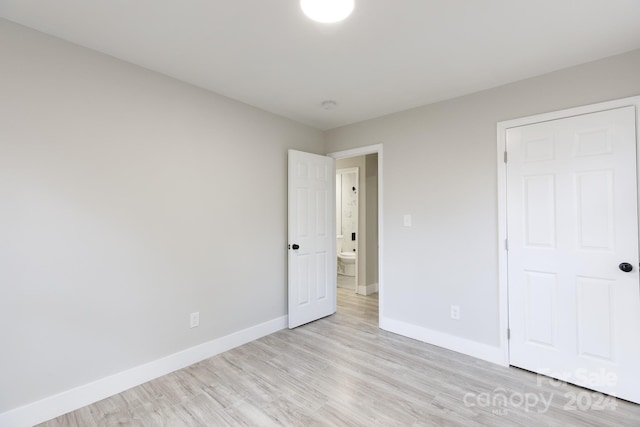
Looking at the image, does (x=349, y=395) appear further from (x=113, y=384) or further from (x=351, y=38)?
(x=351, y=38)

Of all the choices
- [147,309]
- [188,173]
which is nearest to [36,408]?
[147,309]

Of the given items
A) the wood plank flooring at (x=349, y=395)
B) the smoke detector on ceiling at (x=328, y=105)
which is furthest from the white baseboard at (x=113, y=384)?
the smoke detector on ceiling at (x=328, y=105)

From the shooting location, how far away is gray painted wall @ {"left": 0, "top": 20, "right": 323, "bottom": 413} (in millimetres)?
1769

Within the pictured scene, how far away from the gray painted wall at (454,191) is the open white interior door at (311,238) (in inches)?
30.8

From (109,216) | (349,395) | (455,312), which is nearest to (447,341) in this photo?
(455,312)

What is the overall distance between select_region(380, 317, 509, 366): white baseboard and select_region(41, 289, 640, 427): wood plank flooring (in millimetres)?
76

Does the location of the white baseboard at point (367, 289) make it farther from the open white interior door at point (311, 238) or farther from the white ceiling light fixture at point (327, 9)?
the white ceiling light fixture at point (327, 9)

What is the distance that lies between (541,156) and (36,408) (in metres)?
4.00

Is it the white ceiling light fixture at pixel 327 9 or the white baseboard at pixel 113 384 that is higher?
the white ceiling light fixture at pixel 327 9

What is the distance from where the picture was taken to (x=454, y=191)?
2840 millimetres

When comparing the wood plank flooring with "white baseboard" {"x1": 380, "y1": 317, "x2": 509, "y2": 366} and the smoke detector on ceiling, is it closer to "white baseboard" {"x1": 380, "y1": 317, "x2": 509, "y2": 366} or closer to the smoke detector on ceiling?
"white baseboard" {"x1": 380, "y1": 317, "x2": 509, "y2": 366}

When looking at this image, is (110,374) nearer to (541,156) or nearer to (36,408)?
(36,408)

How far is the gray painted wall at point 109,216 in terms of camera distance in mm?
1769

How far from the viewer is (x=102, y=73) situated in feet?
6.84
